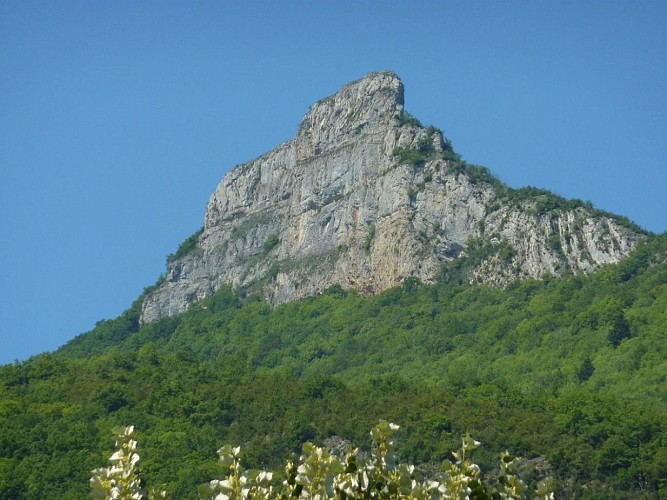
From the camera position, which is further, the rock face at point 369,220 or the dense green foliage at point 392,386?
the rock face at point 369,220

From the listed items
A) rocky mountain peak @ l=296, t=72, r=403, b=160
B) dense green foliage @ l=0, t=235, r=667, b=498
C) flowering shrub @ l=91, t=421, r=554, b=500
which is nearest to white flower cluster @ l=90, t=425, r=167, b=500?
flowering shrub @ l=91, t=421, r=554, b=500

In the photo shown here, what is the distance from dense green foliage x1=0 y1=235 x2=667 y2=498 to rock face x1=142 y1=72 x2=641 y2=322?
1744 millimetres

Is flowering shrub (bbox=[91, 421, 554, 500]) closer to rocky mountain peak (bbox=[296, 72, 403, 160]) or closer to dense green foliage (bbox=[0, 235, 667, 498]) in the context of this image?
dense green foliage (bbox=[0, 235, 667, 498])

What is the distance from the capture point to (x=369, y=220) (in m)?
99.7

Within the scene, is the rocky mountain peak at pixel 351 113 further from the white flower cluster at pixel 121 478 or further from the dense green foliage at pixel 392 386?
the white flower cluster at pixel 121 478

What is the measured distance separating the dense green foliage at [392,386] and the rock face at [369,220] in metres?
1.74

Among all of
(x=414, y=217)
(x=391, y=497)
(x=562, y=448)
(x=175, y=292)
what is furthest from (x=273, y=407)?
(x=391, y=497)

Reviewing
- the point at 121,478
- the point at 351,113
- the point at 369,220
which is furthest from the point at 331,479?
the point at 351,113

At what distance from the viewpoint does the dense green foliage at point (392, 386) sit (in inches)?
2254

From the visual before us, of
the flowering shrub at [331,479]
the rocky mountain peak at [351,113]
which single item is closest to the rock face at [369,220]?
the rocky mountain peak at [351,113]

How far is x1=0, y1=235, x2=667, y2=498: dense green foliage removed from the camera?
57.2m

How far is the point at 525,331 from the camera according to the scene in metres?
84.2

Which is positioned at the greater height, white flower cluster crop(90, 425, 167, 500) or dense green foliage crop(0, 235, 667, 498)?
dense green foliage crop(0, 235, 667, 498)

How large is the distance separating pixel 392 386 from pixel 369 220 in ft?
92.9
